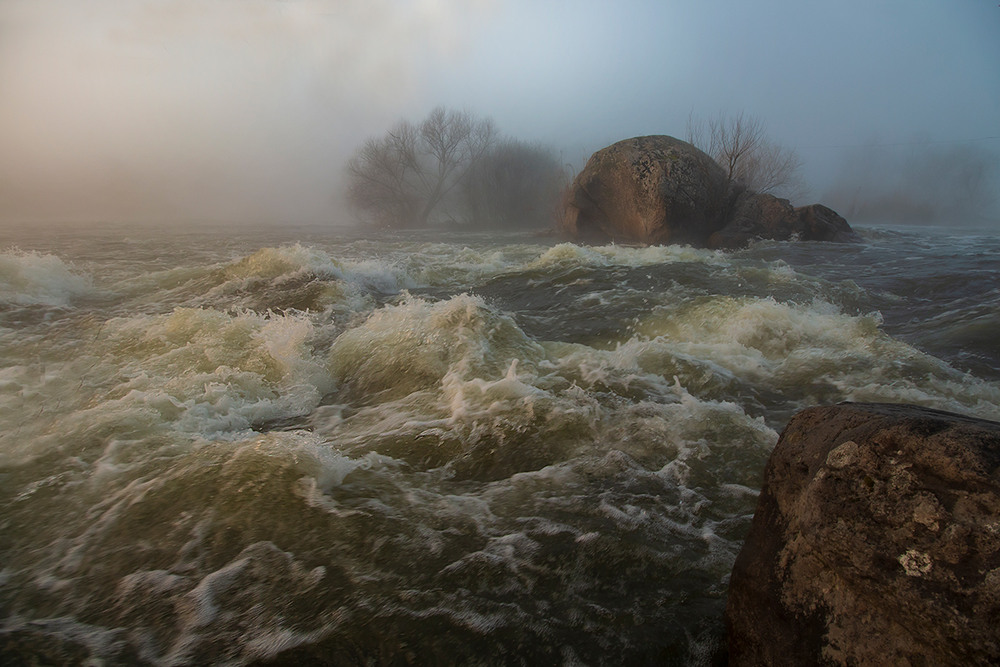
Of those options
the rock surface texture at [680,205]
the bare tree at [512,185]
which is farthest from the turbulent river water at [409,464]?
the bare tree at [512,185]

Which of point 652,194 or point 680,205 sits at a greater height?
point 652,194

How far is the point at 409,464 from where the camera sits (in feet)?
10.9

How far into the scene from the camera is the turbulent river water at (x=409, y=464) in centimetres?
202

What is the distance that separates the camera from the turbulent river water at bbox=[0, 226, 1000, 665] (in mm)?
2021

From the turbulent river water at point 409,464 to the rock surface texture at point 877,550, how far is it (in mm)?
436

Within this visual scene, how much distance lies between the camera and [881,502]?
149 cm

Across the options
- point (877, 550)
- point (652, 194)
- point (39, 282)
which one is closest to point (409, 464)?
point (877, 550)

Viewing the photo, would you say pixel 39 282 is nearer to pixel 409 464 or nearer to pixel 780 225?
pixel 409 464

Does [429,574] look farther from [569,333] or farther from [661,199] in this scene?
[661,199]

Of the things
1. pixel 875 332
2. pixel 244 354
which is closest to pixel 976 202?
pixel 875 332

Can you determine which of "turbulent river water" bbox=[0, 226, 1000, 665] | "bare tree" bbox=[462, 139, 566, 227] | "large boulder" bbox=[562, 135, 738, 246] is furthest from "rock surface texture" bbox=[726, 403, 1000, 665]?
"bare tree" bbox=[462, 139, 566, 227]

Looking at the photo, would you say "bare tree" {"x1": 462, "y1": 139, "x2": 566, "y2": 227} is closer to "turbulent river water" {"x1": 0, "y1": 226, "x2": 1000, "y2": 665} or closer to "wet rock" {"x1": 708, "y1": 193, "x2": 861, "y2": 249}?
"wet rock" {"x1": 708, "y1": 193, "x2": 861, "y2": 249}

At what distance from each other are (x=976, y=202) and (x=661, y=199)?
35.3m

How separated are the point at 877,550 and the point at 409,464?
2473mm
